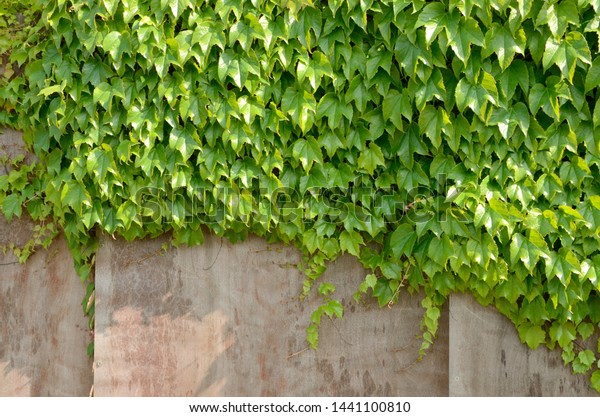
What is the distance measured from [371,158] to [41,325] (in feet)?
5.72

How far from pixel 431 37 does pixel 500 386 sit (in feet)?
4.83

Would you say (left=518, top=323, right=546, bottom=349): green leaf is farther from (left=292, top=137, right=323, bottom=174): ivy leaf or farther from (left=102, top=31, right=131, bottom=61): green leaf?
(left=102, top=31, right=131, bottom=61): green leaf

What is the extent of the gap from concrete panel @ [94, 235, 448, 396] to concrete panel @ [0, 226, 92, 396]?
219 millimetres

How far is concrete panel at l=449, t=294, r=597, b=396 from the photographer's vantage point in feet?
8.11

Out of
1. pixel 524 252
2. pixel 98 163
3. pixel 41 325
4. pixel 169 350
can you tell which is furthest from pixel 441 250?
pixel 41 325

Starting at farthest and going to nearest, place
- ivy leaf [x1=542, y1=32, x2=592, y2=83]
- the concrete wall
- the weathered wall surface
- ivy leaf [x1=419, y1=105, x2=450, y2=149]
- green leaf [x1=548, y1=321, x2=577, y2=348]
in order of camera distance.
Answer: the weathered wall surface → the concrete wall → green leaf [x1=548, y1=321, x2=577, y2=348] → ivy leaf [x1=419, y1=105, x2=450, y2=149] → ivy leaf [x1=542, y1=32, x2=592, y2=83]

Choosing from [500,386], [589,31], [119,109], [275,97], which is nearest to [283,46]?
[275,97]

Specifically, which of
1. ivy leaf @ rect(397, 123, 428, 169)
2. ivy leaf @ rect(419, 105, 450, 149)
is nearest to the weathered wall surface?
ivy leaf @ rect(397, 123, 428, 169)

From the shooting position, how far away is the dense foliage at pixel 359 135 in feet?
7.35

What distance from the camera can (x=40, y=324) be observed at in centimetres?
277

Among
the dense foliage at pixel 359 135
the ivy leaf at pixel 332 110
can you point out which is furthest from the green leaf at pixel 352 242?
the ivy leaf at pixel 332 110

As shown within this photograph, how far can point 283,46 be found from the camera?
235 cm

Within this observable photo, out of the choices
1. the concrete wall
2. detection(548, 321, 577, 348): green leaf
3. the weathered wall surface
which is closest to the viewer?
detection(548, 321, 577, 348): green leaf

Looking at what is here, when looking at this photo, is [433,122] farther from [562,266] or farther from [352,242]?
[562,266]
